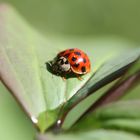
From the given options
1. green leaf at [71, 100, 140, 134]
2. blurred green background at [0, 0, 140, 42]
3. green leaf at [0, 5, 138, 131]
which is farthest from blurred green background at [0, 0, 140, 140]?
green leaf at [71, 100, 140, 134]

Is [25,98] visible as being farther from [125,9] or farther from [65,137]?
[125,9]

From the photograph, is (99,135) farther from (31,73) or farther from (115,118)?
(31,73)

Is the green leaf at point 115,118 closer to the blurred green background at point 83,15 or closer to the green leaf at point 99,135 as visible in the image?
the green leaf at point 99,135

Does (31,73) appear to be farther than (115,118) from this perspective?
Yes

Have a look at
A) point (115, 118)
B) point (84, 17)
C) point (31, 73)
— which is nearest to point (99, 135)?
point (115, 118)

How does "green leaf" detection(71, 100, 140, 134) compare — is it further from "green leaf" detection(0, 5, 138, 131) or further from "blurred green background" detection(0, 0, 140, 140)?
"blurred green background" detection(0, 0, 140, 140)

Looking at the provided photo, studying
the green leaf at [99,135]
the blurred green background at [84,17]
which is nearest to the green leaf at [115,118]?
the green leaf at [99,135]
